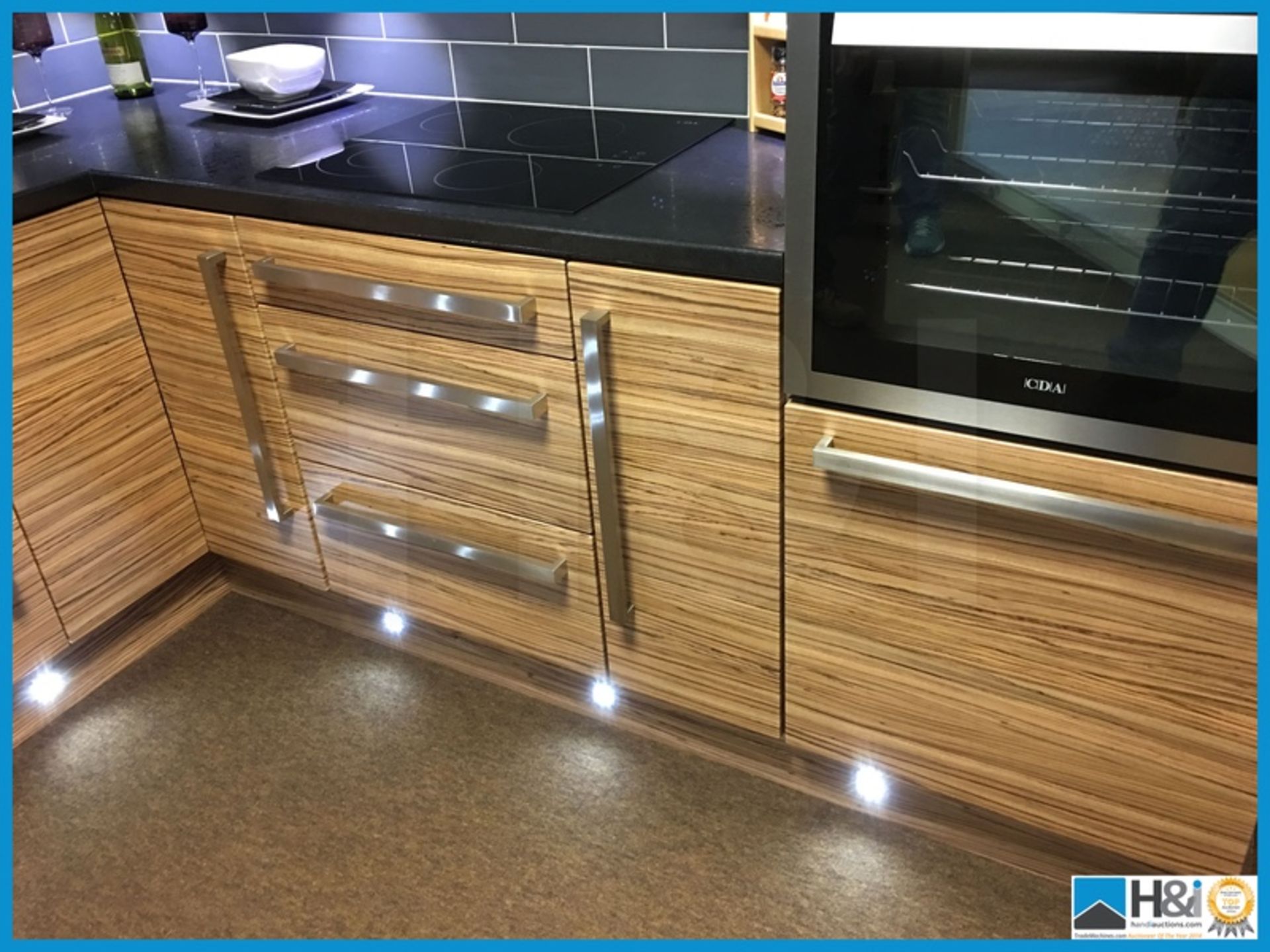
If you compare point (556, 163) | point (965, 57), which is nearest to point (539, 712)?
point (556, 163)

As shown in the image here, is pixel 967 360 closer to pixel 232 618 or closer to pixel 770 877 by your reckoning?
pixel 770 877

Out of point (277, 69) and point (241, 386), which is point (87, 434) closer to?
point (241, 386)

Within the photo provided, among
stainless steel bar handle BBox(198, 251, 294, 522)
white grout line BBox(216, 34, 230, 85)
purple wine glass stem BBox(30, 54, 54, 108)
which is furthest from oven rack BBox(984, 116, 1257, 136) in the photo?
purple wine glass stem BBox(30, 54, 54, 108)

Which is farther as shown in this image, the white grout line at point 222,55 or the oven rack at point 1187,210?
the white grout line at point 222,55

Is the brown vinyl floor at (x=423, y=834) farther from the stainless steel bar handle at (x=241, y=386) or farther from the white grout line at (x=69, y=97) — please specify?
the white grout line at (x=69, y=97)

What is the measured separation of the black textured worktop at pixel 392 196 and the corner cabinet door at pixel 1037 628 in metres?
0.23

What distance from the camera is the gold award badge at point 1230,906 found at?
4.09 ft

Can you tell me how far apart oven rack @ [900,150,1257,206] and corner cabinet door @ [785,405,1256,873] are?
0.26 metres

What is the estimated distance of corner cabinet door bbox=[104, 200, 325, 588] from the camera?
1543mm

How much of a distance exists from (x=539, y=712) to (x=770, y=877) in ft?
1.59

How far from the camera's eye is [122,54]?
2.02 m

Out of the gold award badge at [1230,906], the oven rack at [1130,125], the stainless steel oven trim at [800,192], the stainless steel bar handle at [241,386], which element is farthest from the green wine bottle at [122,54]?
the gold award badge at [1230,906]

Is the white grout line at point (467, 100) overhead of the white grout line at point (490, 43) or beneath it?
beneath

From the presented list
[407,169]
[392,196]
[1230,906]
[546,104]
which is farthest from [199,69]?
[1230,906]
